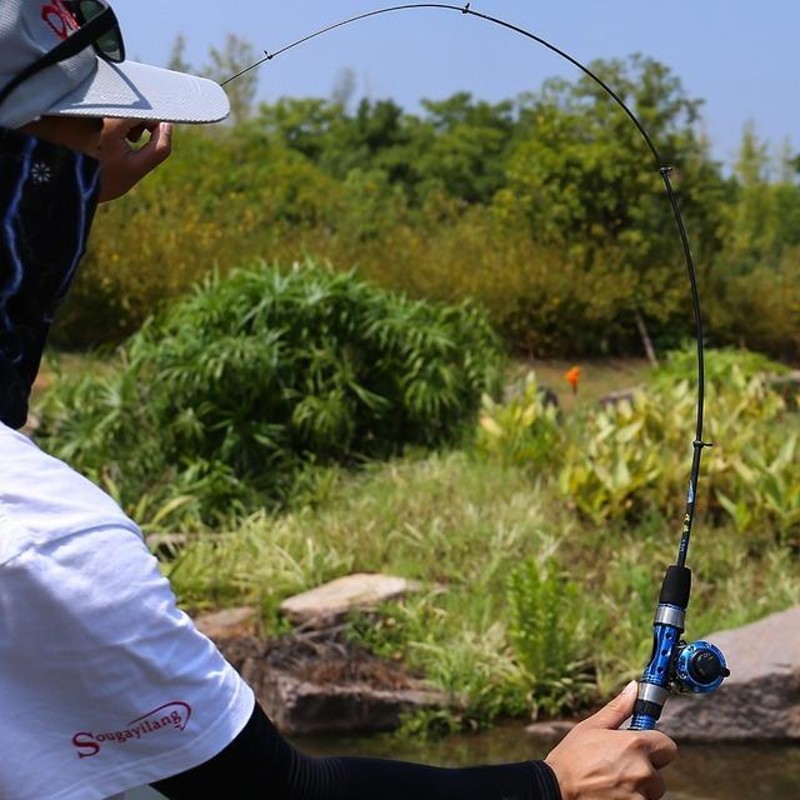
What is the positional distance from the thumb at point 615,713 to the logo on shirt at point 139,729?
53cm

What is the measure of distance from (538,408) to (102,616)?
6804mm

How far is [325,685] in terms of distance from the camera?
572 centimetres

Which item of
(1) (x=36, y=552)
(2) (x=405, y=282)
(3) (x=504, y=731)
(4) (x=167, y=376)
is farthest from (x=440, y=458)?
(1) (x=36, y=552)

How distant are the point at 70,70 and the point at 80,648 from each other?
1.88 ft

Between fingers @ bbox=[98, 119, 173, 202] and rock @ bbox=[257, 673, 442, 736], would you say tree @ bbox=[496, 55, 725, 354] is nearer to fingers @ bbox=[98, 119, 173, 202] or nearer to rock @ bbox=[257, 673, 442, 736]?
rock @ bbox=[257, 673, 442, 736]

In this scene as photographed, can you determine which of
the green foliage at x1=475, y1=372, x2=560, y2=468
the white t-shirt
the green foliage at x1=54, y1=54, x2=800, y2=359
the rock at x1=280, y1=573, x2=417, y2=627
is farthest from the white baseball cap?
the green foliage at x1=54, y1=54, x2=800, y2=359

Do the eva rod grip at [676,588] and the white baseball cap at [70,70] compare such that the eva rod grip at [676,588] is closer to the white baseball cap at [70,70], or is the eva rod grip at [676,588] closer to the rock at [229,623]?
the white baseball cap at [70,70]

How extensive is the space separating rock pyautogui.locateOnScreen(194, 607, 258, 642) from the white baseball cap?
4.68 m

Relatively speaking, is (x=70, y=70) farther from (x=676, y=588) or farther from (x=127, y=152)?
(x=676, y=588)

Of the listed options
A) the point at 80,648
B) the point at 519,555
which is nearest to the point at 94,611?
the point at 80,648

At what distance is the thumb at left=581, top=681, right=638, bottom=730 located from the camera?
1.65m

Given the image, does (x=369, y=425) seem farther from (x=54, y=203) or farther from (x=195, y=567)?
(x=54, y=203)

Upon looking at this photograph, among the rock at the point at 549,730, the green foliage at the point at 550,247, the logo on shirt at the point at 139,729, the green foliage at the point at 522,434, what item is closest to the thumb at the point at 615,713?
the logo on shirt at the point at 139,729

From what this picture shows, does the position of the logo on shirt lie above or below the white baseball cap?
below
